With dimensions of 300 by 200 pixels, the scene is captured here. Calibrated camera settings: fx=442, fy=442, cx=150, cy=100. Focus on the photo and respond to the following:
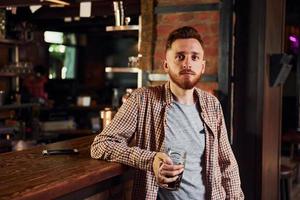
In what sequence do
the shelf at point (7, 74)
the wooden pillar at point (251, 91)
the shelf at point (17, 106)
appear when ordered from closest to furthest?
the wooden pillar at point (251, 91) < the shelf at point (17, 106) < the shelf at point (7, 74)

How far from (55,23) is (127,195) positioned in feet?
24.5

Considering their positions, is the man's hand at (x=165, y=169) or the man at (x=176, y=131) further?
the man at (x=176, y=131)

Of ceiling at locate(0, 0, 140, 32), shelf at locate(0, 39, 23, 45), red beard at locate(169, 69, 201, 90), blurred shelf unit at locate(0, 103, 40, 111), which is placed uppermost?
ceiling at locate(0, 0, 140, 32)

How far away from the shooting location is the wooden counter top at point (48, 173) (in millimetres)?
1583

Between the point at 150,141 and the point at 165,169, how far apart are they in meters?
0.27

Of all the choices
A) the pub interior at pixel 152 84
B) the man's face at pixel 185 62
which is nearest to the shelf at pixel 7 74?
the pub interior at pixel 152 84

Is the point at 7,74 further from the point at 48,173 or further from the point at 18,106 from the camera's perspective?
the point at 48,173

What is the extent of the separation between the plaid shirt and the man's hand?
99mm

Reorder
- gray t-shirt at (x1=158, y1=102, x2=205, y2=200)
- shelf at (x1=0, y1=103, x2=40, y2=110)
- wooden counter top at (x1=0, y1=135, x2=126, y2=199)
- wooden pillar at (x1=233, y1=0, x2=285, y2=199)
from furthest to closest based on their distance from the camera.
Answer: shelf at (x1=0, y1=103, x2=40, y2=110), wooden pillar at (x1=233, y1=0, x2=285, y2=199), gray t-shirt at (x1=158, y1=102, x2=205, y2=200), wooden counter top at (x1=0, y1=135, x2=126, y2=199)

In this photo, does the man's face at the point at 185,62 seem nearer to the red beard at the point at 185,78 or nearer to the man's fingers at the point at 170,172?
the red beard at the point at 185,78

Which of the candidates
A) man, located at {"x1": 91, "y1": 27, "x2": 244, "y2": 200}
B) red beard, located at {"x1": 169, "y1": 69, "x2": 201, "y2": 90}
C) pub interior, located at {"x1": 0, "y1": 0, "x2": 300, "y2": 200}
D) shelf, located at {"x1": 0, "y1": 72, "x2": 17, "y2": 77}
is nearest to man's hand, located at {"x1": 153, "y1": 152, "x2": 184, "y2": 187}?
man, located at {"x1": 91, "y1": 27, "x2": 244, "y2": 200}

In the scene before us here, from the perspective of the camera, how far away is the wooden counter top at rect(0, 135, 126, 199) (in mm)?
1583

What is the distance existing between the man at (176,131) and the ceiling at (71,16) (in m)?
3.93

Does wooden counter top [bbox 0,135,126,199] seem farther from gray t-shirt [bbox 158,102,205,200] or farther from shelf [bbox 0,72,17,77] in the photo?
shelf [bbox 0,72,17,77]
